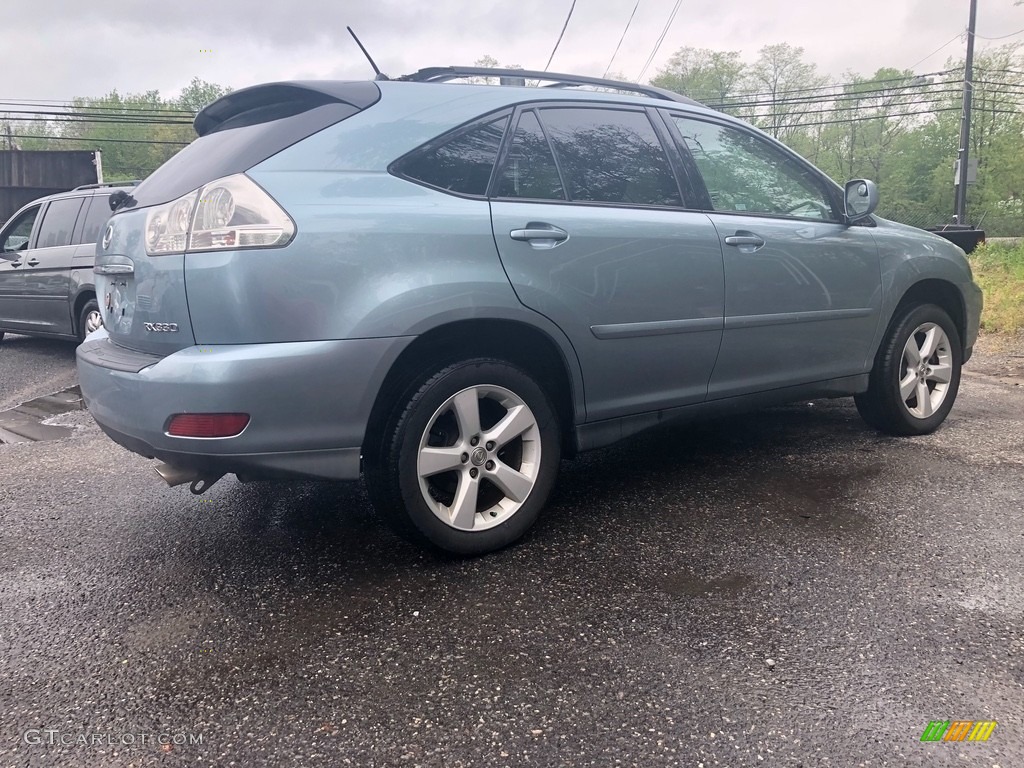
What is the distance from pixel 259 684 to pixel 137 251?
145 centimetres

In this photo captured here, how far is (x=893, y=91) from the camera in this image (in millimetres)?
37719

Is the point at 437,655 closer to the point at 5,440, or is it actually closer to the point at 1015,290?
the point at 5,440

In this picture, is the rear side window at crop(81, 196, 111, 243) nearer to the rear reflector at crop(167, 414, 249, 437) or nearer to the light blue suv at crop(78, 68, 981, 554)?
the light blue suv at crop(78, 68, 981, 554)

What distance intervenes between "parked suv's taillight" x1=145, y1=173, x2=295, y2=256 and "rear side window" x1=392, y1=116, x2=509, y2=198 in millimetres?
463

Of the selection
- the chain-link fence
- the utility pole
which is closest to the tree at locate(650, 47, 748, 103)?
the chain-link fence

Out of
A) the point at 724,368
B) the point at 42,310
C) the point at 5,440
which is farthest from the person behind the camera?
the point at 42,310

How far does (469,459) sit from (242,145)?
4.22 feet

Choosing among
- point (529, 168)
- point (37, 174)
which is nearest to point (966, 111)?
point (529, 168)

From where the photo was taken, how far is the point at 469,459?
269 centimetres

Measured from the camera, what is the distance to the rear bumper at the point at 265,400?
7.48 feet

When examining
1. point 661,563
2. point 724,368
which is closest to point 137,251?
point 661,563

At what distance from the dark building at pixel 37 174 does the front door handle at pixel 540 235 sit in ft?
72.0

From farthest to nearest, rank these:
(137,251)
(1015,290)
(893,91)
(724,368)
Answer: (893,91) < (1015,290) < (724,368) < (137,251)

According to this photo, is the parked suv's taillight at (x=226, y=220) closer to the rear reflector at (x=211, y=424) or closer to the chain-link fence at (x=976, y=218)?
the rear reflector at (x=211, y=424)
